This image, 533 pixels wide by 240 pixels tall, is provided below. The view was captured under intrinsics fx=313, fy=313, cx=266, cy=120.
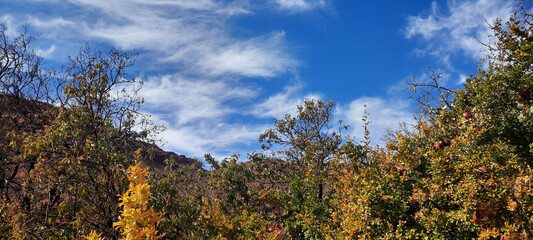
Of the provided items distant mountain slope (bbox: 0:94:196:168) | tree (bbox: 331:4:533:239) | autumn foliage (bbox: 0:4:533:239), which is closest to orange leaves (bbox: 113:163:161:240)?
autumn foliage (bbox: 0:4:533:239)

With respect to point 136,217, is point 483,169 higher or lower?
higher

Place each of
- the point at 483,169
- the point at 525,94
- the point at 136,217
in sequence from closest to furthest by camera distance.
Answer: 1. the point at 136,217
2. the point at 483,169
3. the point at 525,94

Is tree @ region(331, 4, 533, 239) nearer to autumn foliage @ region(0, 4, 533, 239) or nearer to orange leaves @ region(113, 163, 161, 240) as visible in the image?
autumn foliage @ region(0, 4, 533, 239)

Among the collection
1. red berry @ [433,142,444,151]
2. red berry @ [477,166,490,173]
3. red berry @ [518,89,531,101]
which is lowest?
red berry @ [477,166,490,173]

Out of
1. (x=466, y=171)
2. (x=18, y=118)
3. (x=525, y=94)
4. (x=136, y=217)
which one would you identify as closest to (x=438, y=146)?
(x=466, y=171)

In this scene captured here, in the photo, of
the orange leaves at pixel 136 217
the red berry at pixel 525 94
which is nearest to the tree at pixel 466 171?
the red berry at pixel 525 94

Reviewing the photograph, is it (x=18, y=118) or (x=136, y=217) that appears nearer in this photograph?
(x=136, y=217)

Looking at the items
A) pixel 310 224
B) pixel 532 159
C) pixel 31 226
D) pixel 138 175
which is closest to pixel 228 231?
pixel 310 224

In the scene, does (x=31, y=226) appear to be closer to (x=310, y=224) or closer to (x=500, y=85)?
(x=310, y=224)

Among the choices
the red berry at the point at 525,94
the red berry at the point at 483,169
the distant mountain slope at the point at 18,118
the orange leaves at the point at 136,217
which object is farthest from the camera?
the distant mountain slope at the point at 18,118

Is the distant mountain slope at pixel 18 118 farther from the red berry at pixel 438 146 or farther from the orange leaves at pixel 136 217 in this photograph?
the red berry at pixel 438 146

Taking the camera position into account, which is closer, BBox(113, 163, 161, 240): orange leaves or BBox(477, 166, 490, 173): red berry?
BBox(113, 163, 161, 240): orange leaves

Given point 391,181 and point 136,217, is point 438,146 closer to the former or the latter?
point 391,181

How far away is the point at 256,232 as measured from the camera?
616 cm
